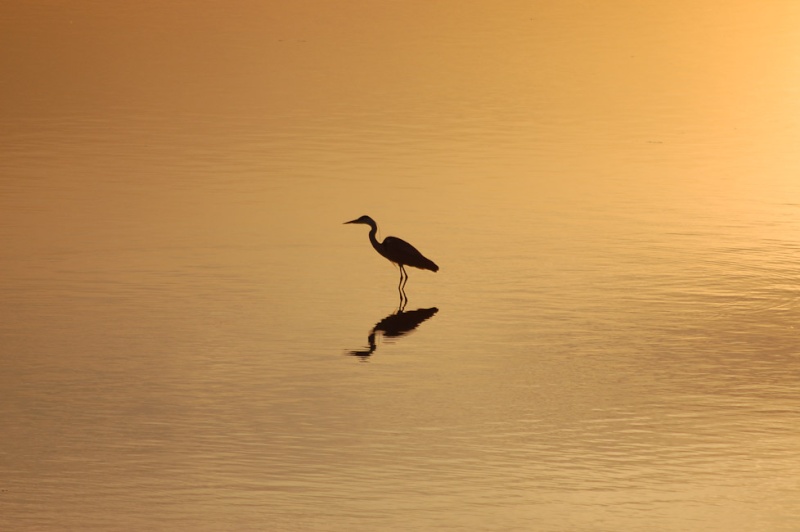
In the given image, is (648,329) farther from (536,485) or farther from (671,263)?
(536,485)

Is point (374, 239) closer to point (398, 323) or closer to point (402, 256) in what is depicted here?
point (402, 256)


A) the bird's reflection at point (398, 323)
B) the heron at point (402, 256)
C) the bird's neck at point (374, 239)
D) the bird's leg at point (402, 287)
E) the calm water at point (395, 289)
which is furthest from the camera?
the bird's neck at point (374, 239)

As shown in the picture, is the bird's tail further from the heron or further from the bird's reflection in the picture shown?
the bird's reflection

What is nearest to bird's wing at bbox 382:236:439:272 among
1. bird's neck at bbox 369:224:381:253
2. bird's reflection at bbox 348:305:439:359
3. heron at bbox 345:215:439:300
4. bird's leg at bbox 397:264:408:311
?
heron at bbox 345:215:439:300

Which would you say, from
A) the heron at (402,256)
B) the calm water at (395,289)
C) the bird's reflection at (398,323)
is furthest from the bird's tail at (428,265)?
the bird's reflection at (398,323)

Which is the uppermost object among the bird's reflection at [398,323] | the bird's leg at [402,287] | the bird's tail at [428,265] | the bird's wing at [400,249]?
the bird's wing at [400,249]

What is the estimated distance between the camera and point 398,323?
13.5m

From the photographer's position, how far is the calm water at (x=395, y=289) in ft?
31.5

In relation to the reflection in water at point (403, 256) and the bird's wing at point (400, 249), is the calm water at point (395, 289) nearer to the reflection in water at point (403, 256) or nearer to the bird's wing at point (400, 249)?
the reflection in water at point (403, 256)

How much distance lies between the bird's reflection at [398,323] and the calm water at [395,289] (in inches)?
1.3

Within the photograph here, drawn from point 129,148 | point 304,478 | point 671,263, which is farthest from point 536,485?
point 129,148

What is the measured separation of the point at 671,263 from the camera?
15.3 meters

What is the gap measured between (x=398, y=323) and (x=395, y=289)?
1.29m

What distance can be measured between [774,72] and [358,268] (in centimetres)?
1296
